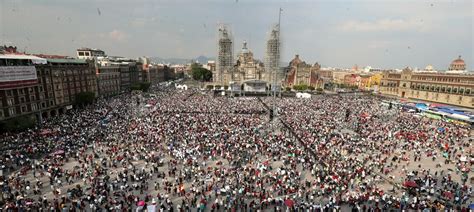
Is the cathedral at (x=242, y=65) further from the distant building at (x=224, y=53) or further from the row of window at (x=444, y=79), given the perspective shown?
the row of window at (x=444, y=79)

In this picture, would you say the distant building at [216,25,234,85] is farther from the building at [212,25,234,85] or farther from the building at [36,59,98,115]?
the building at [36,59,98,115]

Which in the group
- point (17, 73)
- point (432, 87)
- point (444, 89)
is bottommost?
point (444, 89)

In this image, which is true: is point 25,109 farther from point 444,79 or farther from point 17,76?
point 444,79

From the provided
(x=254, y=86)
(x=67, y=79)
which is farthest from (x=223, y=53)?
(x=67, y=79)

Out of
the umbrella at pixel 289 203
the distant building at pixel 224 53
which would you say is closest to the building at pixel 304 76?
the distant building at pixel 224 53

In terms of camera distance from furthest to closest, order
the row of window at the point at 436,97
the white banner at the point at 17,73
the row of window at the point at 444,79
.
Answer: the row of window at the point at 436,97 < the row of window at the point at 444,79 < the white banner at the point at 17,73

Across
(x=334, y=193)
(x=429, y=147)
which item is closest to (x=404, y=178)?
(x=334, y=193)
